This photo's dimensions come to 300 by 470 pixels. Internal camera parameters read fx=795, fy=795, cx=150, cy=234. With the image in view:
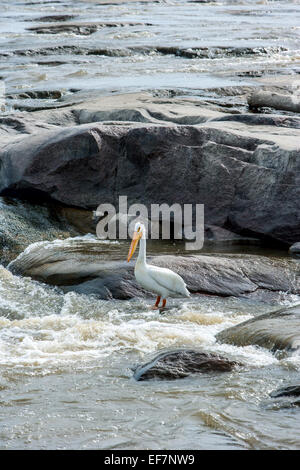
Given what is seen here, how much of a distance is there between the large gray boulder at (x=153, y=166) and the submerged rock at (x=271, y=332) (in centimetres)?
285

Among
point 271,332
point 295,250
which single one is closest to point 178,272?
point 295,250

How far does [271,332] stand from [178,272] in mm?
2076

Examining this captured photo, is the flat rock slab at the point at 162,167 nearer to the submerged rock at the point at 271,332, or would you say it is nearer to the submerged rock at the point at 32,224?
the submerged rock at the point at 32,224

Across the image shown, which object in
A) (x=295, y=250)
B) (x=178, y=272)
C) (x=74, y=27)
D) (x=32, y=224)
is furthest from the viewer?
(x=74, y=27)

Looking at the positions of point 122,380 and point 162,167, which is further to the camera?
point 162,167

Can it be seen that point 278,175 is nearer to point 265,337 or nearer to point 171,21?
point 265,337

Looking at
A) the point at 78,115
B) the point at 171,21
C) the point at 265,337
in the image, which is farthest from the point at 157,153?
the point at 171,21

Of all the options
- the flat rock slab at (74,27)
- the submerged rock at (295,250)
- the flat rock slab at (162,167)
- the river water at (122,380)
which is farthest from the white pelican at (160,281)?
the flat rock slab at (74,27)

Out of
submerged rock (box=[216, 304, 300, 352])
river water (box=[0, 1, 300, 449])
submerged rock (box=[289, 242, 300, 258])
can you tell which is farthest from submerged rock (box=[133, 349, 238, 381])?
submerged rock (box=[289, 242, 300, 258])

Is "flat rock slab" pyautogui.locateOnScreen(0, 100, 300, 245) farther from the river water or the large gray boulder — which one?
the river water

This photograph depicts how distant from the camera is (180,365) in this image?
6316 mm

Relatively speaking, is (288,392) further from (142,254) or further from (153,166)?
(153,166)
